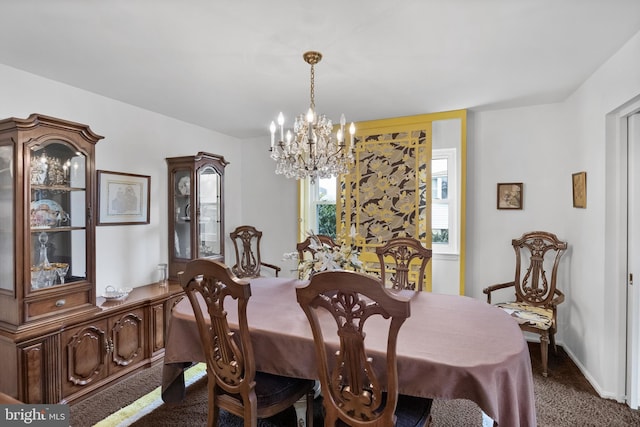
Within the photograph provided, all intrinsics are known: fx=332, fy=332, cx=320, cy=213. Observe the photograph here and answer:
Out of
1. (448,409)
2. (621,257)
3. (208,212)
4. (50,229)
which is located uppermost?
(208,212)

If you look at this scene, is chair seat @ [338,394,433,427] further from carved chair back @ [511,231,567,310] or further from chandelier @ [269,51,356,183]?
carved chair back @ [511,231,567,310]

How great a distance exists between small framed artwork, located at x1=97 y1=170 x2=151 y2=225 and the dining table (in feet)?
4.98

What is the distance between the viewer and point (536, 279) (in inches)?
125

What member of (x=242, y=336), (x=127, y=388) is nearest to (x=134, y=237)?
(x=127, y=388)

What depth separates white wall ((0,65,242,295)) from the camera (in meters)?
2.56

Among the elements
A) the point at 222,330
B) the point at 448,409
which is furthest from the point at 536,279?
the point at 222,330

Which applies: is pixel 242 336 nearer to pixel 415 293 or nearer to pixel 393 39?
pixel 415 293

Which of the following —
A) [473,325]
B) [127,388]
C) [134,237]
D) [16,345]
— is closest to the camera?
[473,325]

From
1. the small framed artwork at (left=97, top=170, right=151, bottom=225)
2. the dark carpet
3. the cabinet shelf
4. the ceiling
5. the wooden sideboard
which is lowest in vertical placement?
the dark carpet

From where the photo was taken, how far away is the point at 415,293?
7.83 ft

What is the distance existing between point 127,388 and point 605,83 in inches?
169

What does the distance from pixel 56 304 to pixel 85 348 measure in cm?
40

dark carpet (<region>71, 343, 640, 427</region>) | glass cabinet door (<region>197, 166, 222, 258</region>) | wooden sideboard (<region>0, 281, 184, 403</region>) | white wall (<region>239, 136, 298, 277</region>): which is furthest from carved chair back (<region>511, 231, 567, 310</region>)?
wooden sideboard (<region>0, 281, 184, 403</region>)

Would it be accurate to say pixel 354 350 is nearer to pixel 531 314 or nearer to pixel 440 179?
pixel 531 314
